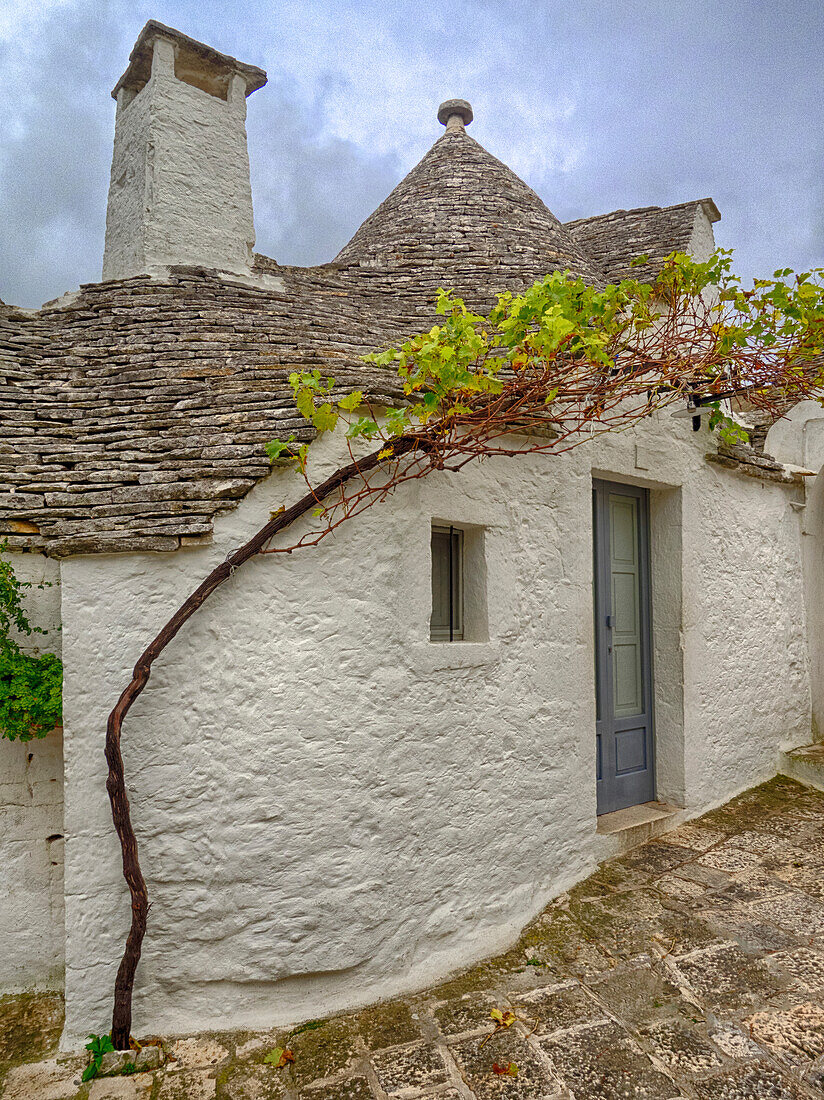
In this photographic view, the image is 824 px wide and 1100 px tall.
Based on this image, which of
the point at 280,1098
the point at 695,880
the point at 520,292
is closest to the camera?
the point at 280,1098

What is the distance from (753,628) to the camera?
18.9 feet

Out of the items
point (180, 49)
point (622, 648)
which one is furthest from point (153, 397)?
point (622, 648)

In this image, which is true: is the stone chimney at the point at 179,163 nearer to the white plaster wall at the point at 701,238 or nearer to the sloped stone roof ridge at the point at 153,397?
the sloped stone roof ridge at the point at 153,397

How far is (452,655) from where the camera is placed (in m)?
3.60

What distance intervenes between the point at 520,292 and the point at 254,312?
1.85m

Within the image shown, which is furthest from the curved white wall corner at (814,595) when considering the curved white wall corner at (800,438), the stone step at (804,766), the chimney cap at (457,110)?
the chimney cap at (457,110)

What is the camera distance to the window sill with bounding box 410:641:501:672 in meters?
3.49

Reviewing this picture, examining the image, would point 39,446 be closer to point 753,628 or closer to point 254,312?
point 254,312

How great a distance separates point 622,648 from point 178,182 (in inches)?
174

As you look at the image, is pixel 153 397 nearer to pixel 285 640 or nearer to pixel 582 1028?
pixel 285 640

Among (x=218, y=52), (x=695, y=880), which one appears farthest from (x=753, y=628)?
(x=218, y=52)

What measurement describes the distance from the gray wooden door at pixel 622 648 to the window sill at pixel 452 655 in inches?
53.4

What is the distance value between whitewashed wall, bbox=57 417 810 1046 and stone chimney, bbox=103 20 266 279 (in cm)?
248

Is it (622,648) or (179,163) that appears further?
(622,648)
